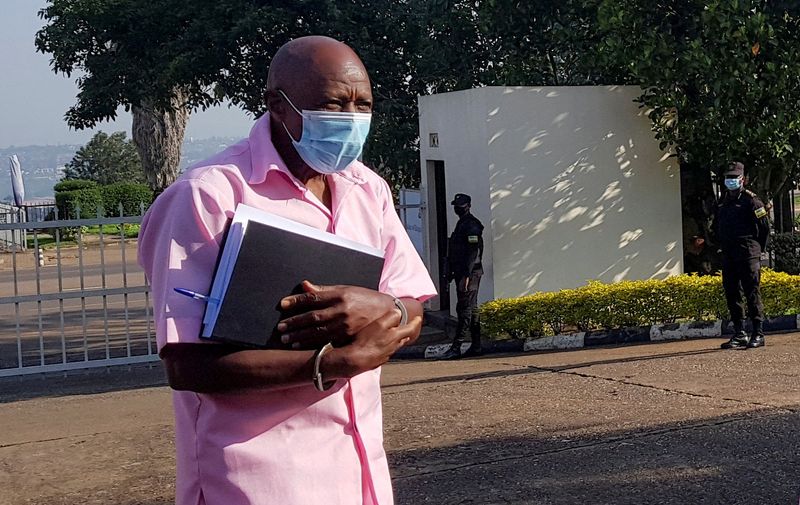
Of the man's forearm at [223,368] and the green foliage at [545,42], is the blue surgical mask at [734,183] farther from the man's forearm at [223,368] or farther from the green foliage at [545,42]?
the man's forearm at [223,368]

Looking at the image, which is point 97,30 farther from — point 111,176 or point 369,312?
point 111,176

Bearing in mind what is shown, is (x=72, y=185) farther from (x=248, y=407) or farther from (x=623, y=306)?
(x=248, y=407)

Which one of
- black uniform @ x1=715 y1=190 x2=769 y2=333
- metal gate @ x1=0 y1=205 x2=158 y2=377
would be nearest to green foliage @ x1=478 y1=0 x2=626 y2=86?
black uniform @ x1=715 y1=190 x2=769 y2=333

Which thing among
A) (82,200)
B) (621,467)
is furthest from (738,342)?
(82,200)

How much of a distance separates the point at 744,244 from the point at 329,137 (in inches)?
326

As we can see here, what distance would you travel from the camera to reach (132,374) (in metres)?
11.1

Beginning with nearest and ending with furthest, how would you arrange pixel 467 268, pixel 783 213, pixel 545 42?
pixel 467 268 < pixel 783 213 < pixel 545 42

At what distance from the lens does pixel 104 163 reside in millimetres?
43781

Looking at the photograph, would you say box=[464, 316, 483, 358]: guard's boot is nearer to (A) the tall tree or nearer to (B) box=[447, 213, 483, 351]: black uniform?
(B) box=[447, 213, 483, 351]: black uniform

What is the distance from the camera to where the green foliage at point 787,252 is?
496 inches

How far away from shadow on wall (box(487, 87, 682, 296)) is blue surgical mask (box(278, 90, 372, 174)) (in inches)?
375

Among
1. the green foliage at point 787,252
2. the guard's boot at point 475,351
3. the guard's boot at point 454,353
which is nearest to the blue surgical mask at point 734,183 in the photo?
the guard's boot at point 475,351

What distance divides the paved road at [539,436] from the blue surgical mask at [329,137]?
328cm

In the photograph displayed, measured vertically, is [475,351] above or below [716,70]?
below
